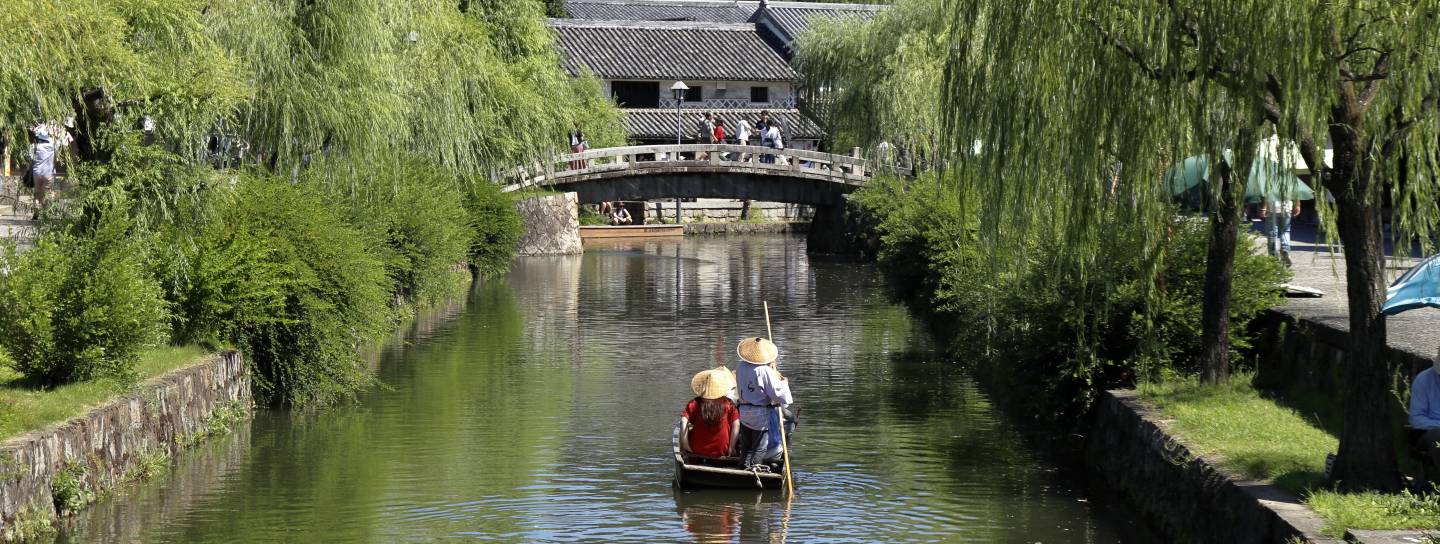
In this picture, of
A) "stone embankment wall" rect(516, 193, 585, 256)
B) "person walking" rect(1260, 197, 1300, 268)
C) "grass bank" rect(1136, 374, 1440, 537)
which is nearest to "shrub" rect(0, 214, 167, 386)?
"grass bank" rect(1136, 374, 1440, 537)

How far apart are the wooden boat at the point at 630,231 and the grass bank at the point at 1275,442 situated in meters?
35.3

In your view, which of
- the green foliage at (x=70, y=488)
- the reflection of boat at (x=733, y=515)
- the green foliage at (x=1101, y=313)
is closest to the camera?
the green foliage at (x=70, y=488)

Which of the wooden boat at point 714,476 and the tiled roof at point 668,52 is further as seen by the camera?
the tiled roof at point 668,52

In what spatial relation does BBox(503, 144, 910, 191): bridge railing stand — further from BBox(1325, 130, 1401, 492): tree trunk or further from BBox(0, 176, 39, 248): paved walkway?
BBox(1325, 130, 1401, 492): tree trunk

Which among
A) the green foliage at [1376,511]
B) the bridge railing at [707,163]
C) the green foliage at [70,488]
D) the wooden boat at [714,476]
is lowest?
the wooden boat at [714,476]

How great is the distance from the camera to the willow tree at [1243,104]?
979 centimetres

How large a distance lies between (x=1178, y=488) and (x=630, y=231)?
1570 inches

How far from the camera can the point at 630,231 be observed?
51406 millimetres

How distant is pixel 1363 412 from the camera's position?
10445mm

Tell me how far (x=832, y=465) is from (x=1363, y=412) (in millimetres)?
6113

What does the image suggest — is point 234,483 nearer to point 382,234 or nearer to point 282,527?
point 282,527

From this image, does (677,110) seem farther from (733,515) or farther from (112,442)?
(112,442)

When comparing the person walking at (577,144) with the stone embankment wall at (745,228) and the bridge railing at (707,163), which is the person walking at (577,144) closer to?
the bridge railing at (707,163)

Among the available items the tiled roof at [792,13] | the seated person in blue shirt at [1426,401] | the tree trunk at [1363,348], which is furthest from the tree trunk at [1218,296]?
the tiled roof at [792,13]
